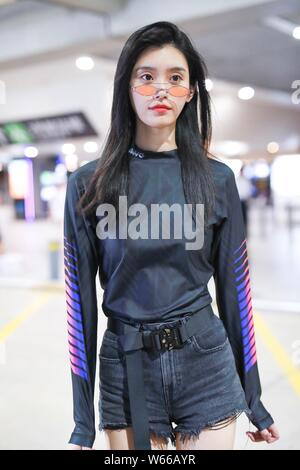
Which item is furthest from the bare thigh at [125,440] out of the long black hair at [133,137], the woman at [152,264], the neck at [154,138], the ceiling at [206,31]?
the ceiling at [206,31]

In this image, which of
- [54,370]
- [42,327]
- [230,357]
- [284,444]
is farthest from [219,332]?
[42,327]

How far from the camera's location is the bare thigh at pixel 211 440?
4.40 feet

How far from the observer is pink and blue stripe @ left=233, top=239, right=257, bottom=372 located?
56.5 inches

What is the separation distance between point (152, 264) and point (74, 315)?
0.27 meters

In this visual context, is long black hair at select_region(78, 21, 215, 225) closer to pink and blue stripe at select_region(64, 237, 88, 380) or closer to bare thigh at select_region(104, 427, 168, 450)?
pink and blue stripe at select_region(64, 237, 88, 380)

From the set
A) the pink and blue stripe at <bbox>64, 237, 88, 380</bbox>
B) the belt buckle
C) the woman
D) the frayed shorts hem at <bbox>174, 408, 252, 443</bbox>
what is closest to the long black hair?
the woman

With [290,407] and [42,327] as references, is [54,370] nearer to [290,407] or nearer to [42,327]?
[42,327]

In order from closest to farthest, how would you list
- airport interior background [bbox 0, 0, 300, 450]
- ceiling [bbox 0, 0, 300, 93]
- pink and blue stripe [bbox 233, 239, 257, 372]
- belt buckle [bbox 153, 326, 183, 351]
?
belt buckle [bbox 153, 326, 183, 351], pink and blue stripe [bbox 233, 239, 257, 372], airport interior background [bbox 0, 0, 300, 450], ceiling [bbox 0, 0, 300, 93]

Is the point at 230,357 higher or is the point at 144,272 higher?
the point at 144,272

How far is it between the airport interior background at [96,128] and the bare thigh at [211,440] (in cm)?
48

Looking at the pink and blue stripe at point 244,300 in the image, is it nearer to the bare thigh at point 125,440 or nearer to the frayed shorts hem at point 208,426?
the frayed shorts hem at point 208,426

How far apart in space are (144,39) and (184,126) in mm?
247

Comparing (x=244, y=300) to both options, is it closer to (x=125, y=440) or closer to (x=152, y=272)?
(x=152, y=272)

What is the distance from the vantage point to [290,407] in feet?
10.0
